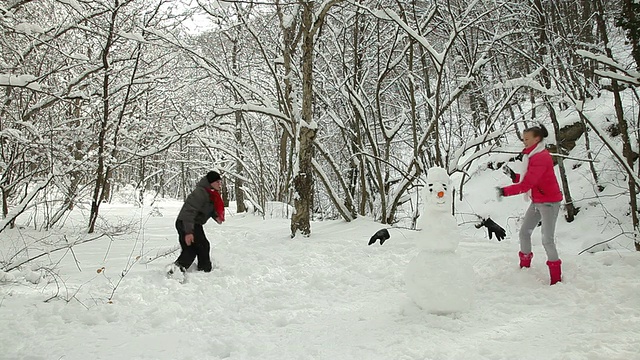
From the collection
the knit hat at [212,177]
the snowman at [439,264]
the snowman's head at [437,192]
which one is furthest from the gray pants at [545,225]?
the knit hat at [212,177]

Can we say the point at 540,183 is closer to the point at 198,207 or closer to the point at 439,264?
the point at 439,264

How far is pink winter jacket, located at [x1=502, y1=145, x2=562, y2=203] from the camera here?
4.14 m

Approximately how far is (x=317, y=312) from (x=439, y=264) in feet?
4.13

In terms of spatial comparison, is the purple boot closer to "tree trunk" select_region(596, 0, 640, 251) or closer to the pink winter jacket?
the pink winter jacket

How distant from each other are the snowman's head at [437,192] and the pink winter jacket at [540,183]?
3.15 ft

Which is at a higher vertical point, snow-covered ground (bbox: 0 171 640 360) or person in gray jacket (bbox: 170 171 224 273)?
person in gray jacket (bbox: 170 171 224 273)

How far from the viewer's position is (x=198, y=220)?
17.3ft

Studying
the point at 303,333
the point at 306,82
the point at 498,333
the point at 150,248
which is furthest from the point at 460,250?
the point at 150,248

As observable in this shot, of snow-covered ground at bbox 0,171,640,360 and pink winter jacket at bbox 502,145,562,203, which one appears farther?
pink winter jacket at bbox 502,145,562,203

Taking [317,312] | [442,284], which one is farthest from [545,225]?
[317,312]

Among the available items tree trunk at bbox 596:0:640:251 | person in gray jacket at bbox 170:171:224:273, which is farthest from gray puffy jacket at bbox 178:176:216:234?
tree trunk at bbox 596:0:640:251

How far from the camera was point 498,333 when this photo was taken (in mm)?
3035

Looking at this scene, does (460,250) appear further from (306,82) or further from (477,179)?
(477,179)

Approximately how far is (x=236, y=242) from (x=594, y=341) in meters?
5.62
